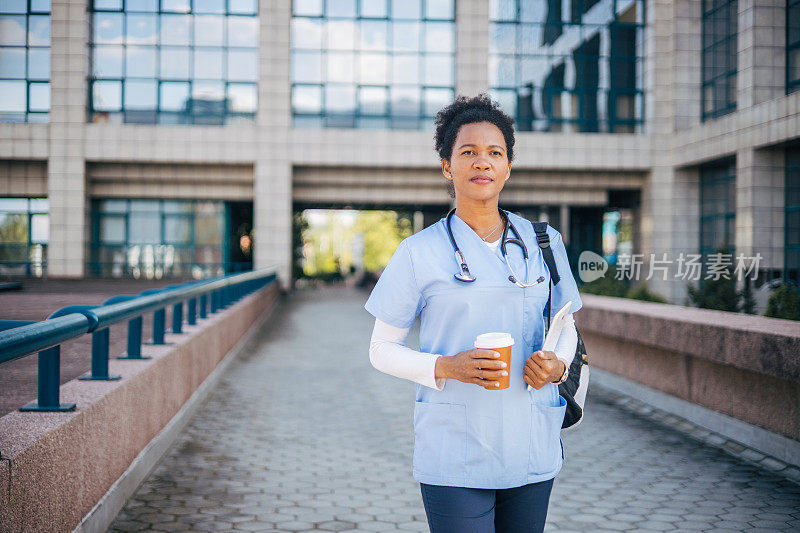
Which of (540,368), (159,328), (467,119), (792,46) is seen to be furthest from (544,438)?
(792,46)

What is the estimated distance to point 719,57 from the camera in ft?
98.0

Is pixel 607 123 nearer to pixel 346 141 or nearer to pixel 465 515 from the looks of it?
pixel 346 141

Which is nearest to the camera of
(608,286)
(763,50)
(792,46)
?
(608,286)

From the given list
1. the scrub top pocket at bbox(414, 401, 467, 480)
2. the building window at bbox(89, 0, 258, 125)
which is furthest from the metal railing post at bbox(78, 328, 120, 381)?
the building window at bbox(89, 0, 258, 125)

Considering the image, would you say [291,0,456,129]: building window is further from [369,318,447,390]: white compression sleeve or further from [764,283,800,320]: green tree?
[369,318,447,390]: white compression sleeve

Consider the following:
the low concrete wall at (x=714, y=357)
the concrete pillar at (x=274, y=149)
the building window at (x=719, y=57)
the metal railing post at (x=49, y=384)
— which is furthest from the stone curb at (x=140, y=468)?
the concrete pillar at (x=274, y=149)

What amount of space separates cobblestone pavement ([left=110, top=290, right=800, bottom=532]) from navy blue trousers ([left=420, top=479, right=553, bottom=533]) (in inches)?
96.5

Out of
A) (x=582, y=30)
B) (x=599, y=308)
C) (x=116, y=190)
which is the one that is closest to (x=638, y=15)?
(x=582, y=30)

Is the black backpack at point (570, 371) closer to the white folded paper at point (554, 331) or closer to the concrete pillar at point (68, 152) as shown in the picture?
the white folded paper at point (554, 331)

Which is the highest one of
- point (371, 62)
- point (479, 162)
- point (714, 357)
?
point (371, 62)

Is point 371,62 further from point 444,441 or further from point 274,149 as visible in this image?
point 444,441

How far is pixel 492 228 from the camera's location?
2.68 metres

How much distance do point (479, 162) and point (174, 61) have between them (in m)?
32.9

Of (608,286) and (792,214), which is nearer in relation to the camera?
(608,286)
